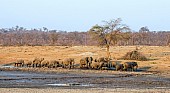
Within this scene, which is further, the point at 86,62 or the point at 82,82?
the point at 86,62

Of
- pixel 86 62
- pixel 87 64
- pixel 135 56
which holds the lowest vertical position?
pixel 87 64

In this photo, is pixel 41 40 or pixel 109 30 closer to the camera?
pixel 109 30

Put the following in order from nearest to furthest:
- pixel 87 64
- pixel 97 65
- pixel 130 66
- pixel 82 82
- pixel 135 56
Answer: pixel 82 82
pixel 130 66
pixel 97 65
pixel 87 64
pixel 135 56

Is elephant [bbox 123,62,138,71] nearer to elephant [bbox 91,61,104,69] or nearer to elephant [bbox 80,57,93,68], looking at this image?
elephant [bbox 91,61,104,69]

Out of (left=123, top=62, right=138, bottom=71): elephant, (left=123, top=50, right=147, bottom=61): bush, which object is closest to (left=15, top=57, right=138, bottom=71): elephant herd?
(left=123, top=62, right=138, bottom=71): elephant

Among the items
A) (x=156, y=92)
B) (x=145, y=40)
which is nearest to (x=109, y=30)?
(x=156, y=92)

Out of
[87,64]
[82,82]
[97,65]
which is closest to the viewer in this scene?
[82,82]

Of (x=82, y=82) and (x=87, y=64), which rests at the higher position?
(x=87, y=64)

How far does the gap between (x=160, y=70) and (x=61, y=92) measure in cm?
2903

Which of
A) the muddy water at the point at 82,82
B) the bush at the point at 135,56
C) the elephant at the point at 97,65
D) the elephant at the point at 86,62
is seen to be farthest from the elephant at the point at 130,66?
the bush at the point at 135,56

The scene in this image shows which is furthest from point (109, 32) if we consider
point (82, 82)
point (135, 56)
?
point (82, 82)

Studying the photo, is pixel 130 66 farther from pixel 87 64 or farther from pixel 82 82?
pixel 82 82

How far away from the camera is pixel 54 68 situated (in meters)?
59.2

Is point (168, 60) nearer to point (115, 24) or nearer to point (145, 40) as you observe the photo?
point (115, 24)
